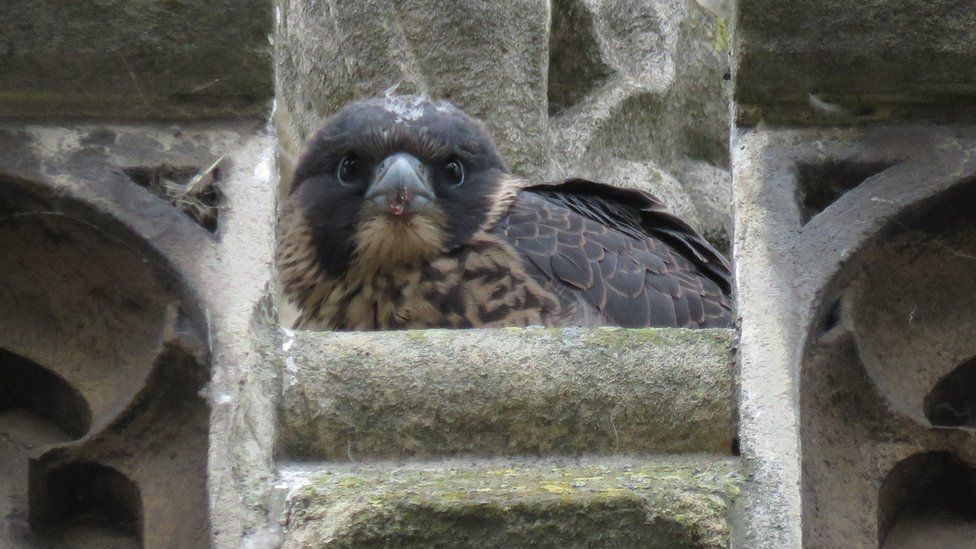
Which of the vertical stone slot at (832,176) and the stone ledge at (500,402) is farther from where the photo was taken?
the vertical stone slot at (832,176)

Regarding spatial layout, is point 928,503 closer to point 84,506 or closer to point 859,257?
point 859,257

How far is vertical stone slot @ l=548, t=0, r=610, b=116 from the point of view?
5.20 metres

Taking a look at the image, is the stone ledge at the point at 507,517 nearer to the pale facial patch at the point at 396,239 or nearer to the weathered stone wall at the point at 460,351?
the weathered stone wall at the point at 460,351

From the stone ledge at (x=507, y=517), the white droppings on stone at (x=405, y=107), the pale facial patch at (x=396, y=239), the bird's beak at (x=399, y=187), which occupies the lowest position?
the stone ledge at (x=507, y=517)

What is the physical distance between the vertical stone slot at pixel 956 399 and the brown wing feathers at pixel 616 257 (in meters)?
1.14

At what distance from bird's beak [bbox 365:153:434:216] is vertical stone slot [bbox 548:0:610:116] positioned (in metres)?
0.82

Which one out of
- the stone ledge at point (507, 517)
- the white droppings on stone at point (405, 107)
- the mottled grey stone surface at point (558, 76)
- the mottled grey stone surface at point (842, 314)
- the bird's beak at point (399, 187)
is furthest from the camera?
the mottled grey stone surface at point (558, 76)

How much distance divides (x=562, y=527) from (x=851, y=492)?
21.0 inches

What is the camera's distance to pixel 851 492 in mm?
3199

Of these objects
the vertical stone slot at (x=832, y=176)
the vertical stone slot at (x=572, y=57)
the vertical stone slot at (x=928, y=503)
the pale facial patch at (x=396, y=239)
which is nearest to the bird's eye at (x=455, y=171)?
the pale facial patch at (x=396, y=239)

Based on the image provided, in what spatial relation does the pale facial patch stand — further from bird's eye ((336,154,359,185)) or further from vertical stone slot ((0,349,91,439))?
vertical stone slot ((0,349,91,439))

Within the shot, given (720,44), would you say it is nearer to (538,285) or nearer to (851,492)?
(538,285)

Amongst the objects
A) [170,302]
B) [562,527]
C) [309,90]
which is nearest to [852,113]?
[562,527]

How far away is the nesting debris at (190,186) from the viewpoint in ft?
10.9
